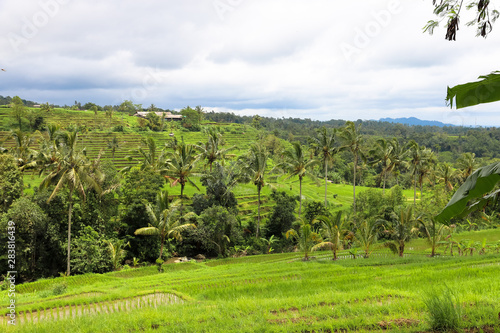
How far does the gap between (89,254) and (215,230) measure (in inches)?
340

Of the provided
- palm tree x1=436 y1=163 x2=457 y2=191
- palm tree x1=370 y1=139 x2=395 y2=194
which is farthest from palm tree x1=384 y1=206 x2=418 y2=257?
palm tree x1=436 y1=163 x2=457 y2=191

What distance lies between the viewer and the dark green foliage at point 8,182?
20.0m

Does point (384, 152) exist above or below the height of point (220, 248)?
above

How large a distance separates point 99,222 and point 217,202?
382 inches

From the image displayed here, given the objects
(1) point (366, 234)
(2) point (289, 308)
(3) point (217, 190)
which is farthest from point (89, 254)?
(2) point (289, 308)

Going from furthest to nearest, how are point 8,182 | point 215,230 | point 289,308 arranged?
point 215,230
point 8,182
point 289,308

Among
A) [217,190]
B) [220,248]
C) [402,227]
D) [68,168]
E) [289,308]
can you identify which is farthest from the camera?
[217,190]

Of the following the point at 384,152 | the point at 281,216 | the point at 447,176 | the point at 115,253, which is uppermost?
the point at 384,152

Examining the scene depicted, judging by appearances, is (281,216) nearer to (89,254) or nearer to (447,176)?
(89,254)

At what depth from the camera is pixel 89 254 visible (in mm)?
19031

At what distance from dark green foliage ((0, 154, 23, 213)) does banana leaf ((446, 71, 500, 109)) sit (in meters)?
24.2

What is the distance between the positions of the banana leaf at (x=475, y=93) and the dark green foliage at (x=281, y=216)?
2456cm

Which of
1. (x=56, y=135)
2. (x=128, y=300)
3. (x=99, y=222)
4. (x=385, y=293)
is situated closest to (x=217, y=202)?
(x=99, y=222)

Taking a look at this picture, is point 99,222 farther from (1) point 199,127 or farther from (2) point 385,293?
(1) point 199,127
